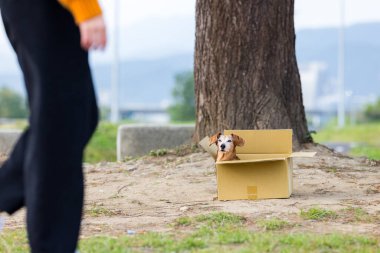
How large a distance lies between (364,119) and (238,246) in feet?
101

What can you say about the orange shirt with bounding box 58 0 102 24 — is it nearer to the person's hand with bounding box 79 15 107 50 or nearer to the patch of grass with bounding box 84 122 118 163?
Result: the person's hand with bounding box 79 15 107 50

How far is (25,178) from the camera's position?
3174mm

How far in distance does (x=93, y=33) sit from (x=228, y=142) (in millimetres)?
2713

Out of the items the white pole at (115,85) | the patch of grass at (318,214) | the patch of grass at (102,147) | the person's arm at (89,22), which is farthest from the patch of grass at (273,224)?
the white pole at (115,85)

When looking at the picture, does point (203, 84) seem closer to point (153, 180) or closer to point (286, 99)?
point (286, 99)

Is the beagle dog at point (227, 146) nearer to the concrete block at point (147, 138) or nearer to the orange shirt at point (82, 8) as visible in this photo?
the orange shirt at point (82, 8)

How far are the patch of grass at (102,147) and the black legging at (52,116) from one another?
30.5 ft

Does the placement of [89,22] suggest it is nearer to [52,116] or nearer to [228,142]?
[52,116]

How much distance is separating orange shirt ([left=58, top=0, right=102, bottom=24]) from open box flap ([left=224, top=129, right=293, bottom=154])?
2818 millimetres

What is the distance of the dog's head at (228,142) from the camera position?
5570mm

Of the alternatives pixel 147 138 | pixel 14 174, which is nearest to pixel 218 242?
pixel 14 174

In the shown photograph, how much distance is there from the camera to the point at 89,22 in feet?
9.72

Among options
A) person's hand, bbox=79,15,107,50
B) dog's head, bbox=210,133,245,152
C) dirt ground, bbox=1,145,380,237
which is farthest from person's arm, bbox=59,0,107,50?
dog's head, bbox=210,133,245,152

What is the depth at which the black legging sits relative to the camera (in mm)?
3068
